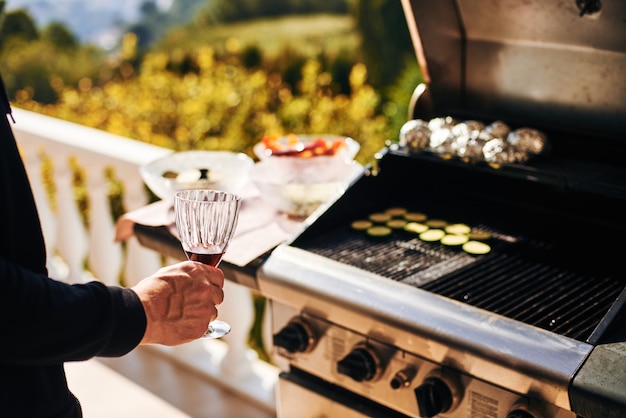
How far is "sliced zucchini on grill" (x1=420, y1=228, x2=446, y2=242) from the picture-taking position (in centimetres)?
190

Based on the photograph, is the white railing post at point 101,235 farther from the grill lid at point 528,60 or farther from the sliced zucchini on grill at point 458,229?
the sliced zucchini on grill at point 458,229

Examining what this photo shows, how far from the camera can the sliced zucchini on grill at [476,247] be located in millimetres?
1811

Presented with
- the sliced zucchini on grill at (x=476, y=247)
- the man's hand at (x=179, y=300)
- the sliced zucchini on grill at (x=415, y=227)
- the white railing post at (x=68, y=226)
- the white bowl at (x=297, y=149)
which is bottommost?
the white railing post at (x=68, y=226)

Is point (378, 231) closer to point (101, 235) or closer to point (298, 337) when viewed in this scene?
point (298, 337)

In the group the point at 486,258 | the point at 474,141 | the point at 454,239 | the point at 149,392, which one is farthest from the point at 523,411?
the point at 149,392

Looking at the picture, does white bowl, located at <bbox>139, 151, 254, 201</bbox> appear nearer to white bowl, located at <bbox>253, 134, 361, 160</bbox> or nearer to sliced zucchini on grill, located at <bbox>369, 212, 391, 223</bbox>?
white bowl, located at <bbox>253, 134, 361, 160</bbox>

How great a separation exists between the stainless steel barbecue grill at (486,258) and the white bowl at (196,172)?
1.28ft

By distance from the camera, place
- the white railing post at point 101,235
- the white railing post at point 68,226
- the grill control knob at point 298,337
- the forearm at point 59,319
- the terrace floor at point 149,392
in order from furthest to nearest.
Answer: the white railing post at point 68,226 < the white railing post at point 101,235 < the terrace floor at point 149,392 < the grill control knob at point 298,337 < the forearm at point 59,319

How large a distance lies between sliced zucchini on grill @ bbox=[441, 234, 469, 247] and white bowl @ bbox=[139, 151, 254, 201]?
0.63 m

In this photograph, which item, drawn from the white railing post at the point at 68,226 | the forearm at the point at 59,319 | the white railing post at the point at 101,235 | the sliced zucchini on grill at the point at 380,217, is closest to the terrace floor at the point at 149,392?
the white railing post at the point at 101,235

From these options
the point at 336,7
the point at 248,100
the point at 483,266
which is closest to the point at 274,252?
the point at 483,266

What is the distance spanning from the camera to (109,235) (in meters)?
3.49

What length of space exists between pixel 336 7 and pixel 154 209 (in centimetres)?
835

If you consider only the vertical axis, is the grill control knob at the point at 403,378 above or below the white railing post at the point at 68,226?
above
